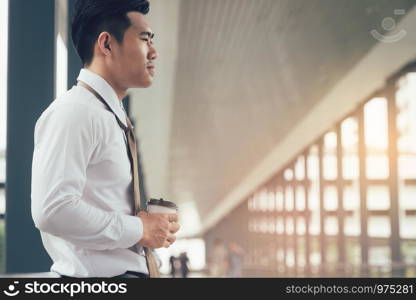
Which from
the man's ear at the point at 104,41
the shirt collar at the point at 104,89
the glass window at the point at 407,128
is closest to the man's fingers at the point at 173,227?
the shirt collar at the point at 104,89

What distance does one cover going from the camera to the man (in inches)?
47.2

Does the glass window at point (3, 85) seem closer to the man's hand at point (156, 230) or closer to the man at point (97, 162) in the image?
the man at point (97, 162)

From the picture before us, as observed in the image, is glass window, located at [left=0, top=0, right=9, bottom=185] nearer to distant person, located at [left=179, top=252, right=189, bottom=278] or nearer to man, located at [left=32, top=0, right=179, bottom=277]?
man, located at [left=32, top=0, right=179, bottom=277]

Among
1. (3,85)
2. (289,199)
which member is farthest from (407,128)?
(289,199)

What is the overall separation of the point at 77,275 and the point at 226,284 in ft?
1.21

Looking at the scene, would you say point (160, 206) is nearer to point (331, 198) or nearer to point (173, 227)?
point (173, 227)

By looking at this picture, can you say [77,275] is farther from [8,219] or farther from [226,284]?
[8,219]

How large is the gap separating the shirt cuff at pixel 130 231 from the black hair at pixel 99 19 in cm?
36

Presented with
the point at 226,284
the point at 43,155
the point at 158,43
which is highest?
the point at 158,43

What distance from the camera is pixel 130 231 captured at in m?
1.25

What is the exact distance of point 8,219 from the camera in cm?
334

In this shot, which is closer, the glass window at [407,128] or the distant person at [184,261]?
the glass window at [407,128]

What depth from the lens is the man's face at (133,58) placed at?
135 cm

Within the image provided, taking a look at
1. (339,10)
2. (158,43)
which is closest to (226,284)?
(339,10)
